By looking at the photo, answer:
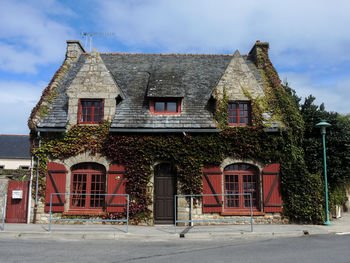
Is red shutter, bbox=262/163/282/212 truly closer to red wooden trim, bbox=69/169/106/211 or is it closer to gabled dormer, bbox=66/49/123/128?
red wooden trim, bbox=69/169/106/211

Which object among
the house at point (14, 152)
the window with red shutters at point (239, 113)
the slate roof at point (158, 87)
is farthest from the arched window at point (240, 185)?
the house at point (14, 152)

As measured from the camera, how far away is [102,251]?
742 cm

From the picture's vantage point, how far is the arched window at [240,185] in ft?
39.4

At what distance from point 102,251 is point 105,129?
5686mm

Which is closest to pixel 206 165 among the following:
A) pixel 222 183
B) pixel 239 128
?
pixel 222 183

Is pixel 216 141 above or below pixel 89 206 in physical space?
above

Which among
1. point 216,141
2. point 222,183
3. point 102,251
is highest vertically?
point 216,141

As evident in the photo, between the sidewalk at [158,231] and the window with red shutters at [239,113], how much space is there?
4.35 m

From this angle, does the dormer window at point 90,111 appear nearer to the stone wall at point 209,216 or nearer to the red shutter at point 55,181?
the red shutter at point 55,181

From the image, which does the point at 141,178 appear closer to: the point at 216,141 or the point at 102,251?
the point at 216,141

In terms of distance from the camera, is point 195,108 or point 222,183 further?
point 195,108

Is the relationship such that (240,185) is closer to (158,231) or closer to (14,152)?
(158,231)

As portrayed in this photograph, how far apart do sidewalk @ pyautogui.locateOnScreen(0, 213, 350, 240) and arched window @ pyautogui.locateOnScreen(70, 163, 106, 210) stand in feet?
3.09

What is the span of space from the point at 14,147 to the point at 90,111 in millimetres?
25435
